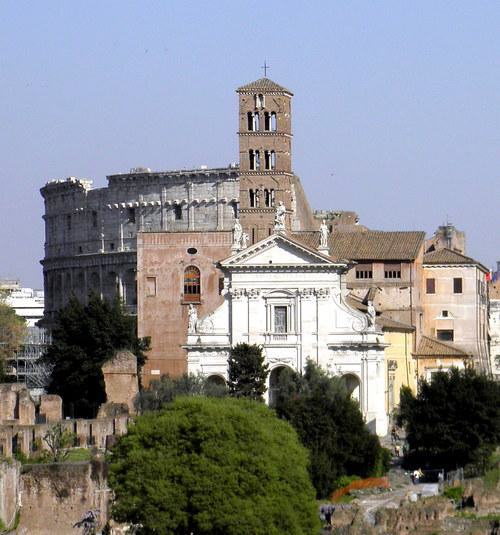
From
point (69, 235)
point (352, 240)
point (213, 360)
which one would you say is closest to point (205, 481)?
point (213, 360)

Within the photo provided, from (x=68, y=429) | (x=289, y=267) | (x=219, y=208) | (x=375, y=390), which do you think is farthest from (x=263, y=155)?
(x=219, y=208)

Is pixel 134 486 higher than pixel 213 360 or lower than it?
lower

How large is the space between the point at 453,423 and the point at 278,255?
20034mm

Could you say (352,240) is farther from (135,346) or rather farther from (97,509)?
(97,509)

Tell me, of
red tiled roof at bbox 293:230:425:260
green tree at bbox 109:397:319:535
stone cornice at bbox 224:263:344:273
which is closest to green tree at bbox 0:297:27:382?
red tiled roof at bbox 293:230:425:260

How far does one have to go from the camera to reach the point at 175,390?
292 ft

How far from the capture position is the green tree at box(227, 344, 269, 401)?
93.8m

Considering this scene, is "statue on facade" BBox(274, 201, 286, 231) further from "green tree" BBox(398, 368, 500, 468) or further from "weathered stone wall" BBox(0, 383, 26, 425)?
"weathered stone wall" BBox(0, 383, 26, 425)

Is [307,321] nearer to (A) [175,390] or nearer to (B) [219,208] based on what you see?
(A) [175,390]

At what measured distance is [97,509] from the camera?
6159cm

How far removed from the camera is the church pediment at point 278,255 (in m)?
99.4

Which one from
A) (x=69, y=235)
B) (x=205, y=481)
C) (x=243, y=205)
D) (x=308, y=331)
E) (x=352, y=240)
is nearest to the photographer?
(x=205, y=481)

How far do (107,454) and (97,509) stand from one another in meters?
2.44

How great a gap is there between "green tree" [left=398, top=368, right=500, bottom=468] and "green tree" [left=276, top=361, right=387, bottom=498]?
2394 mm
